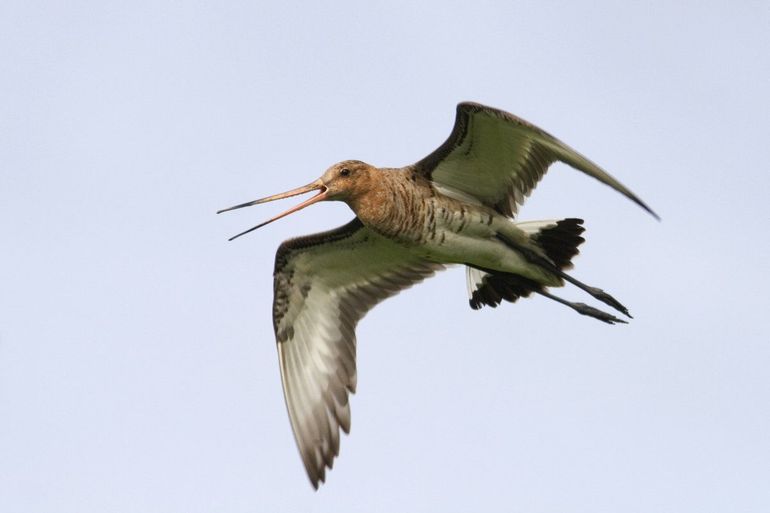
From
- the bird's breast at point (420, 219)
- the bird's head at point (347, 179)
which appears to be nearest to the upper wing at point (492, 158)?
the bird's breast at point (420, 219)

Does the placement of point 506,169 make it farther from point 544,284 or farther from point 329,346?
point 329,346

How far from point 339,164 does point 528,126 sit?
174cm

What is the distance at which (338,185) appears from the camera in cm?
1080

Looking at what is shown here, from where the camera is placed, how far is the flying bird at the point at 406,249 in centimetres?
1069

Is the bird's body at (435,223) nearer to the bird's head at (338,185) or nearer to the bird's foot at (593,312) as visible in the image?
the bird's head at (338,185)

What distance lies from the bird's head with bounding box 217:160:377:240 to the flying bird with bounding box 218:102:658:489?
0.04 ft

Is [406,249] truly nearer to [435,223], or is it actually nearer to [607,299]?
[435,223]

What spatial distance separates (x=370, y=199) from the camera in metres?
10.6

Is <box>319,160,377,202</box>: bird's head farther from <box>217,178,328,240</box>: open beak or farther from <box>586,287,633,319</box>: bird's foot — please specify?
<box>586,287,633,319</box>: bird's foot

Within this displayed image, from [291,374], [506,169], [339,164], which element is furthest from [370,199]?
[291,374]

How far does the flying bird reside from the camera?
10.7 metres

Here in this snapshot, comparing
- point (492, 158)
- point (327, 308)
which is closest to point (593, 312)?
point (492, 158)

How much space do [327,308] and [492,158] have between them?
92.4 inches

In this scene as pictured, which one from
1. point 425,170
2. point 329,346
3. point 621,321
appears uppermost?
point 425,170
